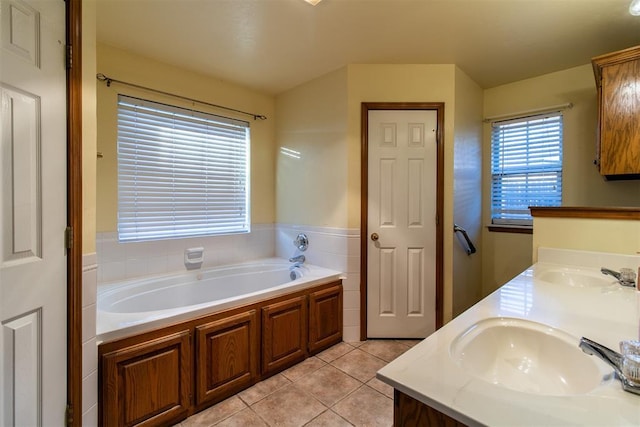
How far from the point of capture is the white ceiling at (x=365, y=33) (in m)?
1.77

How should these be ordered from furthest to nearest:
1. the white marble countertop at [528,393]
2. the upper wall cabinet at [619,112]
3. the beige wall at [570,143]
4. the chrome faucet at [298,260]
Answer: the chrome faucet at [298,260] < the beige wall at [570,143] < the upper wall cabinet at [619,112] < the white marble countertop at [528,393]

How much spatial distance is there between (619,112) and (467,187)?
111 centimetres

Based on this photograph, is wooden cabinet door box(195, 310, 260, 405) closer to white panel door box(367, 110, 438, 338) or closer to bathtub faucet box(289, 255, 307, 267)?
bathtub faucet box(289, 255, 307, 267)

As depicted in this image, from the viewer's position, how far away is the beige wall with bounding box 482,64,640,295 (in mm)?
2459

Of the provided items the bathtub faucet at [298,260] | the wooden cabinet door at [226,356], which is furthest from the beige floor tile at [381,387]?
the bathtub faucet at [298,260]

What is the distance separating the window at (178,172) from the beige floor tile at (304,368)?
58.0 inches

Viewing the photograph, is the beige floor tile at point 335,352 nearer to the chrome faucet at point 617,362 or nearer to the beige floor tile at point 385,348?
the beige floor tile at point 385,348

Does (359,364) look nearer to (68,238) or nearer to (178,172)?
(68,238)

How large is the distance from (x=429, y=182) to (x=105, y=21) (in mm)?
2677

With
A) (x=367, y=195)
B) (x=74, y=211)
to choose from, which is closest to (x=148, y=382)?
(x=74, y=211)

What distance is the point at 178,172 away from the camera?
2.58 meters

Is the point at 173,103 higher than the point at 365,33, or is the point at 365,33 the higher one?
the point at 365,33

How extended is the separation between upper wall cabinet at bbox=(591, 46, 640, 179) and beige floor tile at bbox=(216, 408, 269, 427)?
2.72m

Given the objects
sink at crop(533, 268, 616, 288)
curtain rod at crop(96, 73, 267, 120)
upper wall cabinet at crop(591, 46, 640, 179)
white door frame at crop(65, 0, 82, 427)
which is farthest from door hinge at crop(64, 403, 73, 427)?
upper wall cabinet at crop(591, 46, 640, 179)
